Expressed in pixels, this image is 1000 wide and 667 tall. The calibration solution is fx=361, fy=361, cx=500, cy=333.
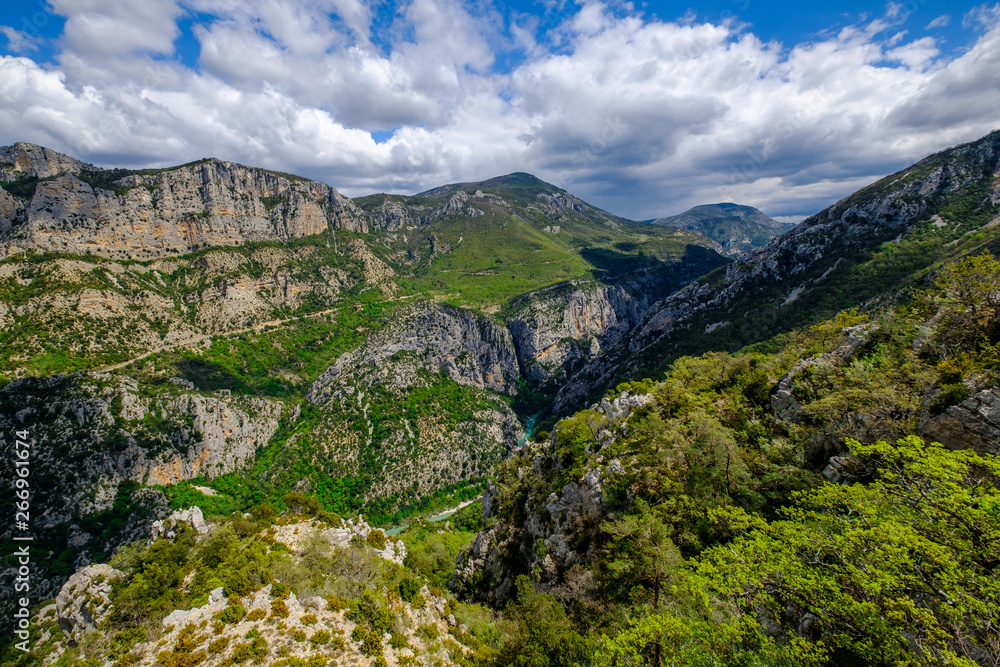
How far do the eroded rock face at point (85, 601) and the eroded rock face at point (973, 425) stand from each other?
151 ft

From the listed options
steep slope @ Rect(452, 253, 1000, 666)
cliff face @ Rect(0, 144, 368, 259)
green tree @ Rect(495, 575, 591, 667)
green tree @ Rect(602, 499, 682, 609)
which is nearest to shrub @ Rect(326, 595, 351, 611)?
green tree @ Rect(495, 575, 591, 667)

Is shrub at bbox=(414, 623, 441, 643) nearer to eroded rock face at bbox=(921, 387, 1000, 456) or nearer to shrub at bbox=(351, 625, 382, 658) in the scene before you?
shrub at bbox=(351, 625, 382, 658)

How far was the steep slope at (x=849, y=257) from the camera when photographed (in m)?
76.0

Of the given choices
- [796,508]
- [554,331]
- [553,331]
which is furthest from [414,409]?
[796,508]

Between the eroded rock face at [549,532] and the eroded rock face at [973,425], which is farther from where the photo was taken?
the eroded rock face at [549,532]

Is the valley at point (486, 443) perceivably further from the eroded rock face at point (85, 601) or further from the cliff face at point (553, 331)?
the cliff face at point (553, 331)

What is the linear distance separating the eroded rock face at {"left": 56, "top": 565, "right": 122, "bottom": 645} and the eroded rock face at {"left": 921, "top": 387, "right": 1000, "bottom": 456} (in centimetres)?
4597

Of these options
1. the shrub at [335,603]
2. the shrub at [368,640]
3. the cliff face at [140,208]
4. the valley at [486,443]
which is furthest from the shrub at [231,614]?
the cliff face at [140,208]

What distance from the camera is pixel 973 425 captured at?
14133mm

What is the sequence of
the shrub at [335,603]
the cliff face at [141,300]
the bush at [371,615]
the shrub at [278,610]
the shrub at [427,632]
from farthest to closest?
the cliff face at [141,300]
the shrub at [427,632]
the shrub at [335,603]
the bush at [371,615]
the shrub at [278,610]

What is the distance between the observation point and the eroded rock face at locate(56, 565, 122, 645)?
23141 millimetres

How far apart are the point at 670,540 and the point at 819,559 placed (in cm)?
1021

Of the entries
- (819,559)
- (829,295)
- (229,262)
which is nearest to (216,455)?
(229,262)
